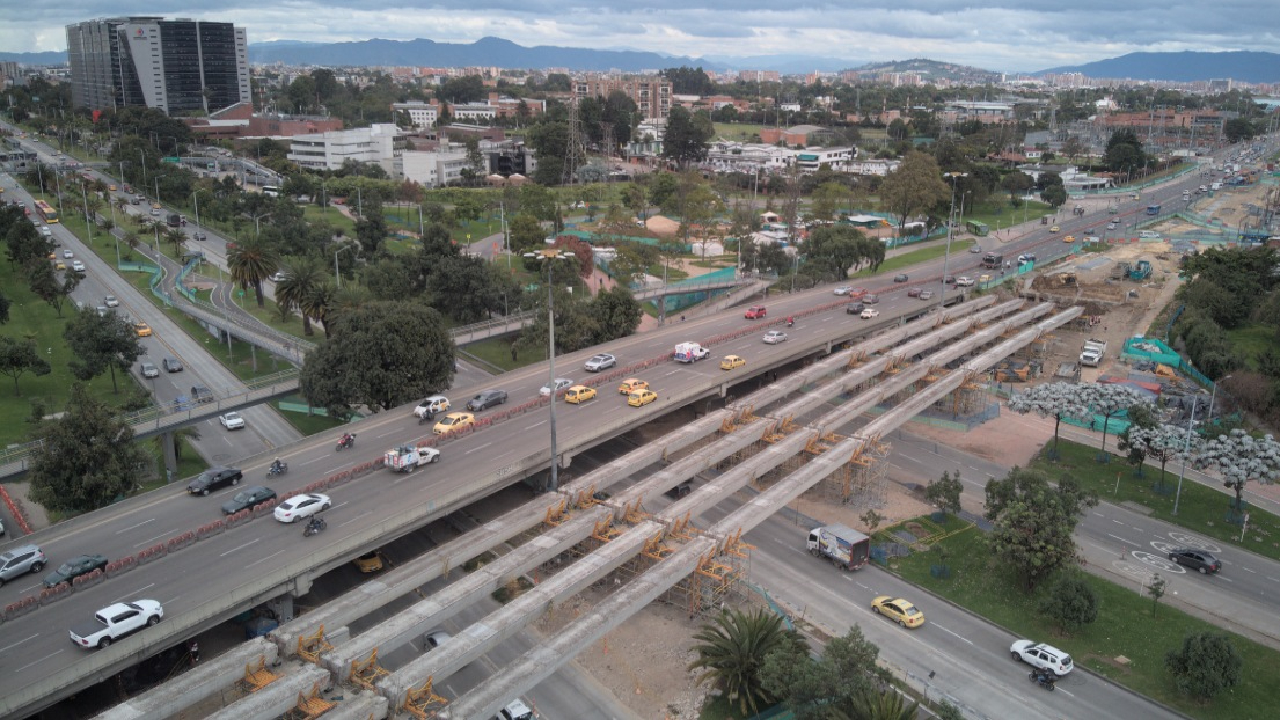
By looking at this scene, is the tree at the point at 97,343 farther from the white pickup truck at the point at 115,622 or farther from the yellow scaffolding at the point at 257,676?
the yellow scaffolding at the point at 257,676

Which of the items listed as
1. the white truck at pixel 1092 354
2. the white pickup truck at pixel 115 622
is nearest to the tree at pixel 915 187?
the white truck at pixel 1092 354

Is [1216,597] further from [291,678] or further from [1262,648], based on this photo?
[291,678]

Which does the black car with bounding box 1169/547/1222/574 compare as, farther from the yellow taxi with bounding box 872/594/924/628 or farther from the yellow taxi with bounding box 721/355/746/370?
the yellow taxi with bounding box 721/355/746/370

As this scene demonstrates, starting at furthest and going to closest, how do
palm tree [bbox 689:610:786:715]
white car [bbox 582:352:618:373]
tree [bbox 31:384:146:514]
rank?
white car [bbox 582:352:618:373] → tree [bbox 31:384:146:514] → palm tree [bbox 689:610:786:715]

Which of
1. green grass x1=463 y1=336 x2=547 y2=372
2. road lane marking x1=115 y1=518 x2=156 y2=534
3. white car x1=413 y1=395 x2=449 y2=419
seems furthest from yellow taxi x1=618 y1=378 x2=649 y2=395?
road lane marking x1=115 y1=518 x2=156 y2=534

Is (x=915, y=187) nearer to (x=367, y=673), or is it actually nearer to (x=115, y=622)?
(x=367, y=673)
